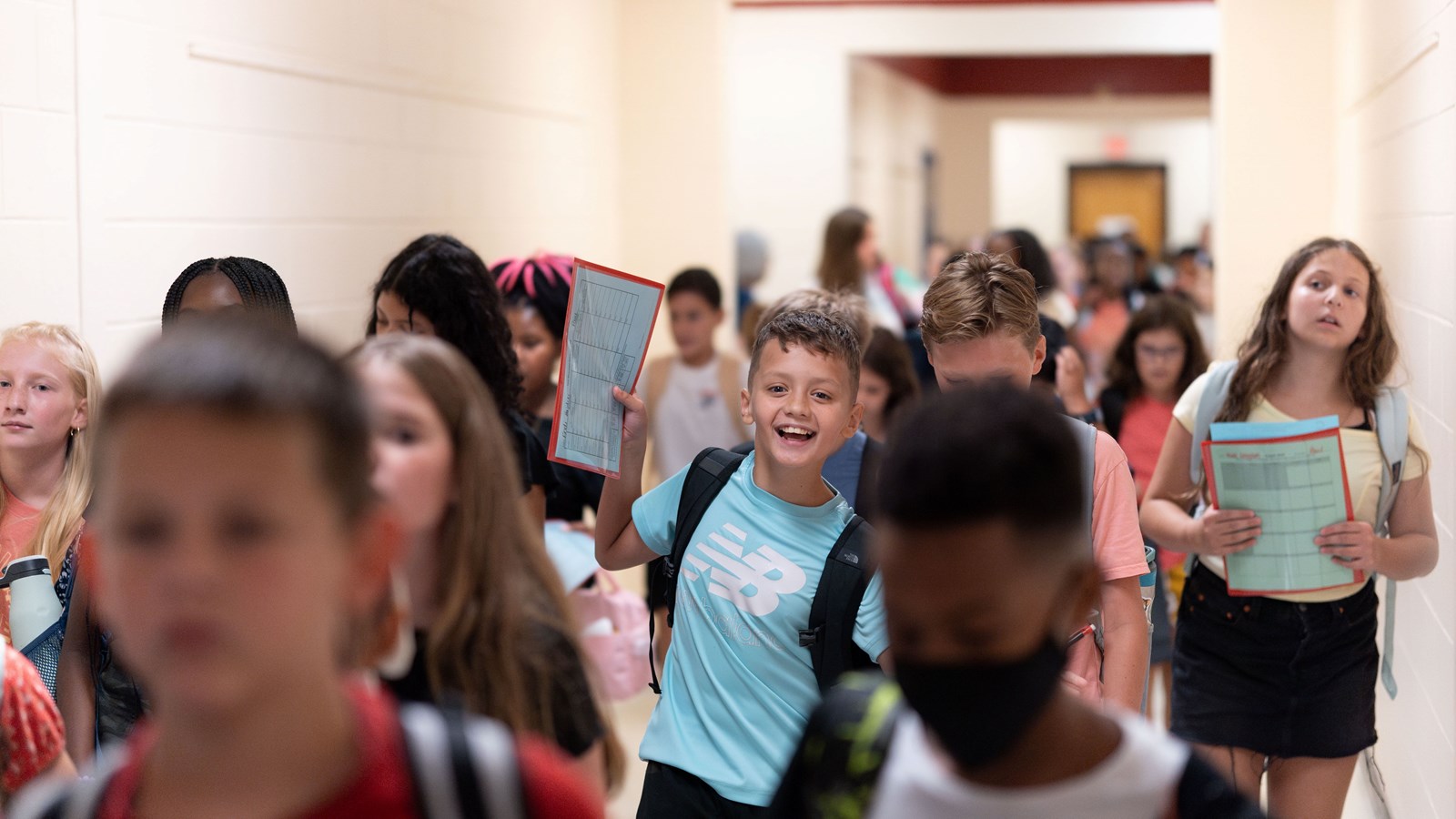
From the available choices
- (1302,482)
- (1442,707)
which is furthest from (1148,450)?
(1302,482)

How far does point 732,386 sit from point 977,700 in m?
4.44

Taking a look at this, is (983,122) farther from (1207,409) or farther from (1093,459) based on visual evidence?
(1093,459)

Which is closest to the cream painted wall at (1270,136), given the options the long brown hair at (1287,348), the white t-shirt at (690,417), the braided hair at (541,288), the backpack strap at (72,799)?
the white t-shirt at (690,417)

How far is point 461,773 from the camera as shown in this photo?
1.24m

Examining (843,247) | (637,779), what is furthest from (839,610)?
(843,247)

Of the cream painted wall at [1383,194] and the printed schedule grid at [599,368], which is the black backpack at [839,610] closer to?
the printed schedule grid at [599,368]

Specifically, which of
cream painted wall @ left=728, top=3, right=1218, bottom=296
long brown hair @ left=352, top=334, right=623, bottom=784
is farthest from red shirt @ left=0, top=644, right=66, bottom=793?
cream painted wall @ left=728, top=3, right=1218, bottom=296

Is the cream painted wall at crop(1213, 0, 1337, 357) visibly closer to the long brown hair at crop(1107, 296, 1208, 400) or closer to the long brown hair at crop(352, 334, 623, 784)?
the long brown hair at crop(1107, 296, 1208, 400)

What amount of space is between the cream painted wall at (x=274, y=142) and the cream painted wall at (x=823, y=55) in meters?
3.29

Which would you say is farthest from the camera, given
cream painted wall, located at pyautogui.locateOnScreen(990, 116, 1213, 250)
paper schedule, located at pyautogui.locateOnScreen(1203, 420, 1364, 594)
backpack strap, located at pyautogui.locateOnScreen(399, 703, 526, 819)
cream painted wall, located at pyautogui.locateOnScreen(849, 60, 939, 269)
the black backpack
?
cream painted wall, located at pyautogui.locateOnScreen(990, 116, 1213, 250)

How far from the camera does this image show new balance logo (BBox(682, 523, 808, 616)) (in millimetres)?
2633

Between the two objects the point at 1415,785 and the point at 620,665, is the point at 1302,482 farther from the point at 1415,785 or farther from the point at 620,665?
the point at 620,665

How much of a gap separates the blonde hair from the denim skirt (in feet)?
7.82

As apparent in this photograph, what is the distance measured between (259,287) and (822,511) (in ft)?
3.72
